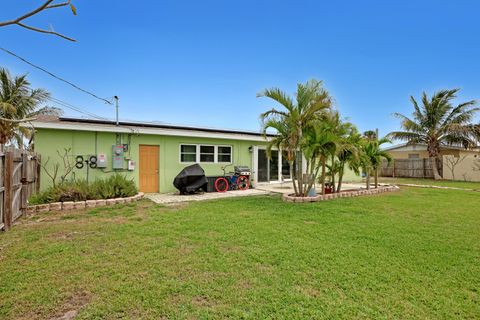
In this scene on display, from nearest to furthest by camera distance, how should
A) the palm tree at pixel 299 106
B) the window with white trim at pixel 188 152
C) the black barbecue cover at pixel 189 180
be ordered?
the palm tree at pixel 299 106 → the black barbecue cover at pixel 189 180 → the window with white trim at pixel 188 152

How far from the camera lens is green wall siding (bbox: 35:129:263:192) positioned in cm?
892

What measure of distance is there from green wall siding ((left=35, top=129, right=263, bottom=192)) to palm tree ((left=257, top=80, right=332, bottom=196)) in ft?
14.6

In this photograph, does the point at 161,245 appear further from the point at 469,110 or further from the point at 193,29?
the point at 469,110

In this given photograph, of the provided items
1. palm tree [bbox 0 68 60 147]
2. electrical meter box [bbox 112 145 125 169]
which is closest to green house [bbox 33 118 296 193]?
electrical meter box [bbox 112 145 125 169]

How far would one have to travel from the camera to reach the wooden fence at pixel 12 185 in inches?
195

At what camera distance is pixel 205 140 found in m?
11.6

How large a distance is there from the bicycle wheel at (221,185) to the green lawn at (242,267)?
491 cm

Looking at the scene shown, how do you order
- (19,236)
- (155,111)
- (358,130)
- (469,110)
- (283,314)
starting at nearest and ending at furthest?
(283,314), (19,236), (358,130), (469,110), (155,111)

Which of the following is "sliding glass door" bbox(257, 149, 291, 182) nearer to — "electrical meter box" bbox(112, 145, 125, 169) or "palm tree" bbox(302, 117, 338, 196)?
"palm tree" bbox(302, 117, 338, 196)

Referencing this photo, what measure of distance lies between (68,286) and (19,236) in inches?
114

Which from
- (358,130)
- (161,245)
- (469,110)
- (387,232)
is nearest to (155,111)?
(358,130)

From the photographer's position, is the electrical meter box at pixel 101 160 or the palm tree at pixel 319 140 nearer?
the palm tree at pixel 319 140

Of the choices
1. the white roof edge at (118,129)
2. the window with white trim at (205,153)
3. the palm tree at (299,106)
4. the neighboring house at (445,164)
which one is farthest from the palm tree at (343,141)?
the neighboring house at (445,164)

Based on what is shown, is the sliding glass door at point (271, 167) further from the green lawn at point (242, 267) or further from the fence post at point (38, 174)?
the fence post at point (38, 174)
